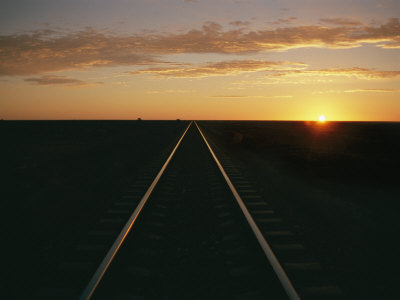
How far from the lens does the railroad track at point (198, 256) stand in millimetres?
3377

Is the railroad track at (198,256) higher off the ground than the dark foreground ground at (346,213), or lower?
lower

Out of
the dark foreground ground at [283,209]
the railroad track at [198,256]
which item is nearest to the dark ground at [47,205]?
the dark foreground ground at [283,209]

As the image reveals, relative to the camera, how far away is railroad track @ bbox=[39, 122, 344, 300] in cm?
338

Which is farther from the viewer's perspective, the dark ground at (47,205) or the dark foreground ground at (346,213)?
the dark ground at (47,205)

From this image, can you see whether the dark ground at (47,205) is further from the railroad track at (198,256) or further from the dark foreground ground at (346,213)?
the dark foreground ground at (346,213)

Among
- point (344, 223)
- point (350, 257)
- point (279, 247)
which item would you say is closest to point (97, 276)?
point (279, 247)

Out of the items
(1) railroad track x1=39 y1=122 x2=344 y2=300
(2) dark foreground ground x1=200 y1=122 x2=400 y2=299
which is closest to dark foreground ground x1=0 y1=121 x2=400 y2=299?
(2) dark foreground ground x1=200 y1=122 x2=400 y2=299

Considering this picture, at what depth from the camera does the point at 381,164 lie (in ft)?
45.2

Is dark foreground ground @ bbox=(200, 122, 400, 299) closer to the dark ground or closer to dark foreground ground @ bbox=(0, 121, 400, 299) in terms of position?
dark foreground ground @ bbox=(0, 121, 400, 299)

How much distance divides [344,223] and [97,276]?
4484mm

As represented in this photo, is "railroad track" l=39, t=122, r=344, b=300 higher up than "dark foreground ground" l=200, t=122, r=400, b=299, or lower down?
lower down

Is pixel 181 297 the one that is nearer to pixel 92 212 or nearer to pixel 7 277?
pixel 7 277

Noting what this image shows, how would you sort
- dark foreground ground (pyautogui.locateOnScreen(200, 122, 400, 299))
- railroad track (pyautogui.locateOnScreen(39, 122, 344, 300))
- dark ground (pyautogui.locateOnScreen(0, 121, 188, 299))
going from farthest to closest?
dark ground (pyautogui.locateOnScreen(0, 121, 188, 299)) < dark foreground ground (pyautogui.locateOnScreen(200, 122, 400, 299)) < railroad track (pyautogui.locateOnScreen(39, 122, 344, 300))

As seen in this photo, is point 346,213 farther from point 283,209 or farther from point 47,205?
point 47,205
